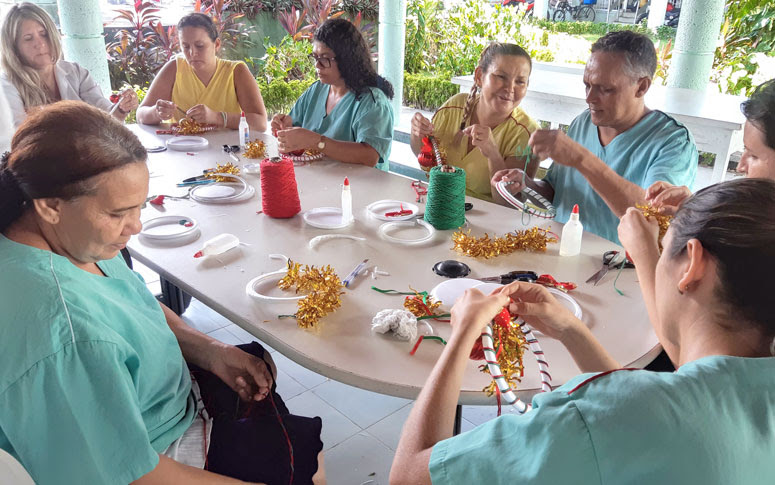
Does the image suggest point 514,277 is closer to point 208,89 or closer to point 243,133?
point 243,133

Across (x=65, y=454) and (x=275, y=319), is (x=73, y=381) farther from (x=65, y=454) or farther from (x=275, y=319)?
(x=275, y=319)

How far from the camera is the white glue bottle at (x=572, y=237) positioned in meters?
2.00

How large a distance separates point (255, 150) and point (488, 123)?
50.9 inches

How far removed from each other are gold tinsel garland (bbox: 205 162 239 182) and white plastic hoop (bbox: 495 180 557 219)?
1313 millimetres

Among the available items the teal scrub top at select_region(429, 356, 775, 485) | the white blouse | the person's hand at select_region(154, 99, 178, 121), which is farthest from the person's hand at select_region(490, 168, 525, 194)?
the white blouse

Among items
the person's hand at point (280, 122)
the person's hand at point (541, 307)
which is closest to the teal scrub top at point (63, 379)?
the person's hand at point (541, 307)

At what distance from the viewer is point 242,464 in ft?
4.86

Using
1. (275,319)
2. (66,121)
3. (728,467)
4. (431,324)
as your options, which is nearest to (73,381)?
(66,121)

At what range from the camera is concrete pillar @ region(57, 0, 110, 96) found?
5020 mm

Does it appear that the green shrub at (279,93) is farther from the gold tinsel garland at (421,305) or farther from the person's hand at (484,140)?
the gold tinsel garland at (421,305)

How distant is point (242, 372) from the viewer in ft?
5.46

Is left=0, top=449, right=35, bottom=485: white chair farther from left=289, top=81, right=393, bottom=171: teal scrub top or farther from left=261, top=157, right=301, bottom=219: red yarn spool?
left=289, top=81, right=393, bottom=171: teal scrub top

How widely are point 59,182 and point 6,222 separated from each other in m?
0.17

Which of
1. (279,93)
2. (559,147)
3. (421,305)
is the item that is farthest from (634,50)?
(279,93)
